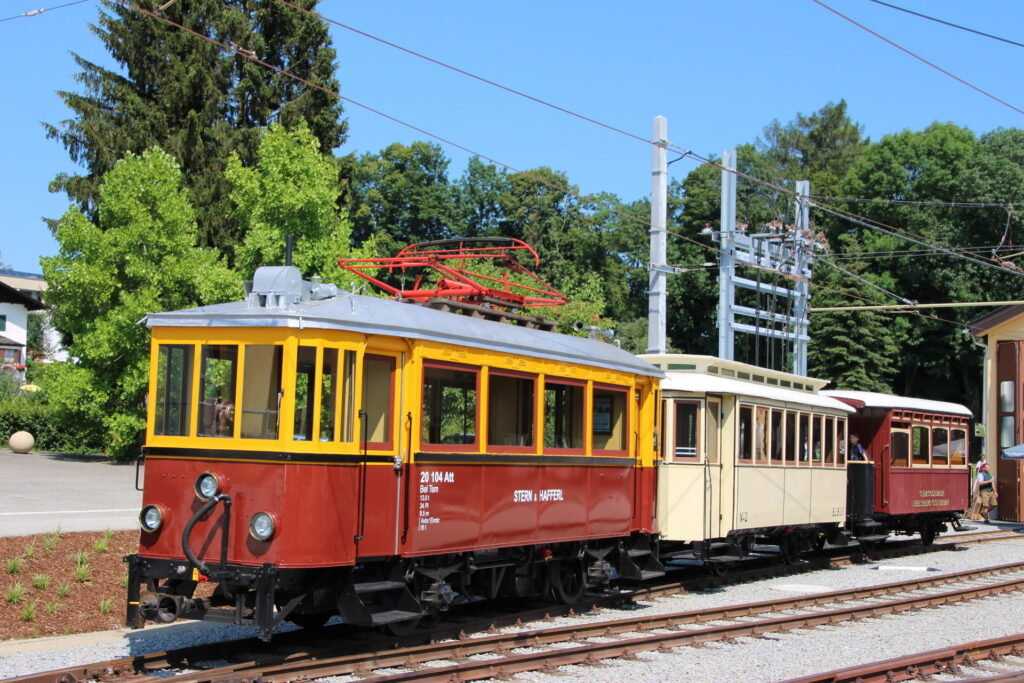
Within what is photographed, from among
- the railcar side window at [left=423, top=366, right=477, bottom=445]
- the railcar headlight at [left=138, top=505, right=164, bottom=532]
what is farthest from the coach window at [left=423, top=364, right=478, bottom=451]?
the railcar headlight at [left=138, top=505, right=164, bottom=532]

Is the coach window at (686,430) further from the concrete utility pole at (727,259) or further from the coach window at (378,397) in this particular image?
the concrete utility pole at (727,259)

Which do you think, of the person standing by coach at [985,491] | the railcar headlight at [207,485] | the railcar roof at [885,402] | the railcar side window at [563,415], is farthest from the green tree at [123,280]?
the railcar headlight at [207,485]

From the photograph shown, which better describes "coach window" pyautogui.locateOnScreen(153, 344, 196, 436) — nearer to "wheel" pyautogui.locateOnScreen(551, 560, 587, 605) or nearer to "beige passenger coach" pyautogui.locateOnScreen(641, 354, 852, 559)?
"wheel" pyautogui.locateOnScreen(551, 560, 587, 605)

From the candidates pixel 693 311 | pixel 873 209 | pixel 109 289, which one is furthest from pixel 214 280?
pixel 873 209

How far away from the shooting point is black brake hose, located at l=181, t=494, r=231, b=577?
8.94 m

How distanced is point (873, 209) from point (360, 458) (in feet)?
175

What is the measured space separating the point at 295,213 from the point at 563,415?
1880 cm

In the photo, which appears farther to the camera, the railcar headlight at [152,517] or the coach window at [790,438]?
the coach window at [790,438]

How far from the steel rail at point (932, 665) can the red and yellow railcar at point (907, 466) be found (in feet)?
30.9

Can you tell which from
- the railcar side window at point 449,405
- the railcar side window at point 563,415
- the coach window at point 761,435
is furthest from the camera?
the coach window at point 761,435

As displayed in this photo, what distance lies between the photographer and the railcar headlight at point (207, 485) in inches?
358

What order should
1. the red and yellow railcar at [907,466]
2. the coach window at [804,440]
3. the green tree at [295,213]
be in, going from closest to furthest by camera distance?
the coach window at [804,440]
the red and yellow railcar at [907,466]
the green tree at [295,213]

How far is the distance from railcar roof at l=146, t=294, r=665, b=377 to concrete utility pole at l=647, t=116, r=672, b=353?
7.87 m

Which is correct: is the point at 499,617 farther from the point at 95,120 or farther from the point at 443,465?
the point at 95,120
